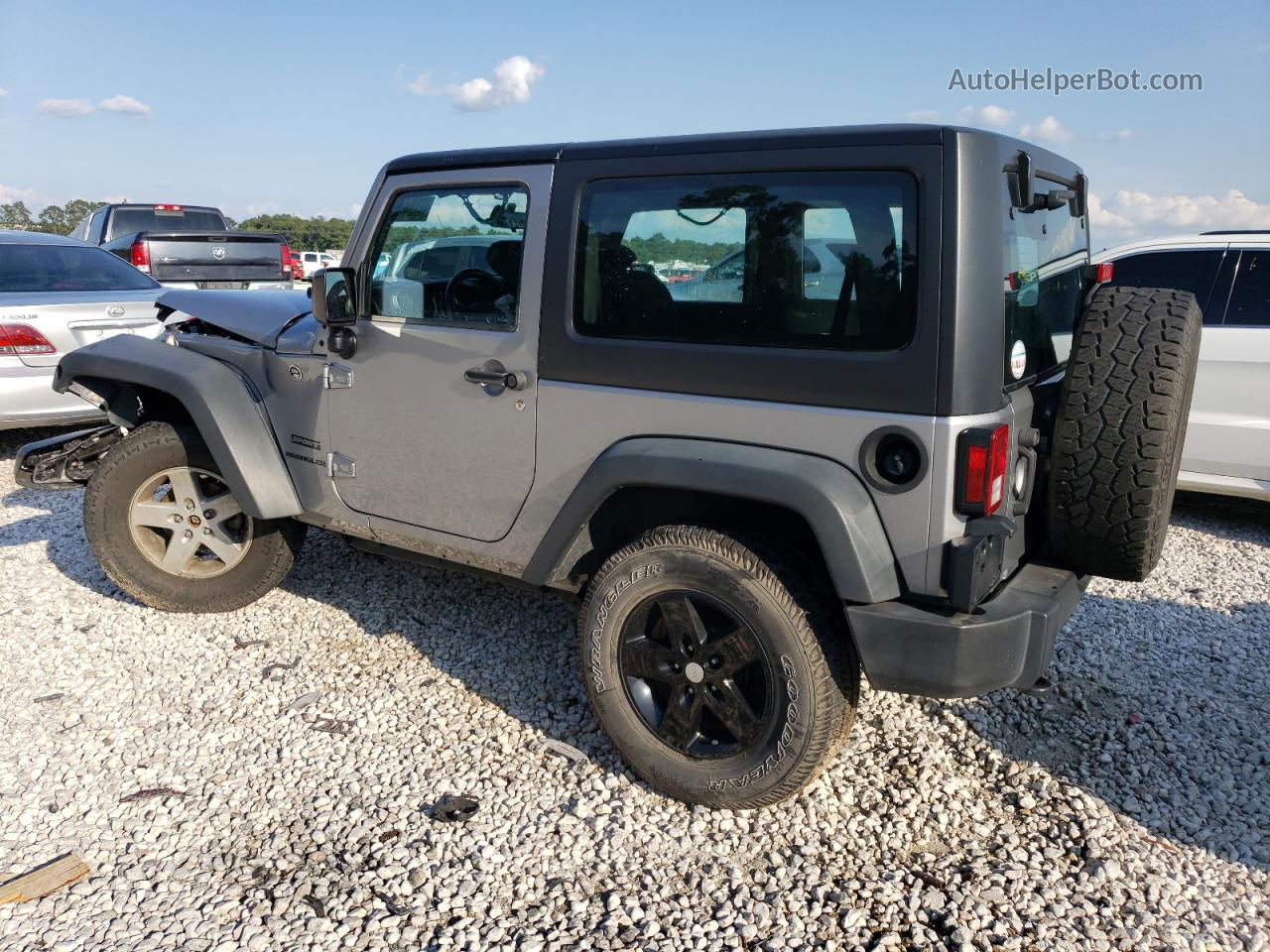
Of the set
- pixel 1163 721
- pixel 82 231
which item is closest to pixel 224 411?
pixel 1163 721

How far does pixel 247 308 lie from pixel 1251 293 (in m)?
5.33

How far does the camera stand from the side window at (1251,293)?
539 cm

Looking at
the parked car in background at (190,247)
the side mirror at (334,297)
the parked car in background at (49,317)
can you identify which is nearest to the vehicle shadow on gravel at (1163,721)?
the side mirror at (334,297)

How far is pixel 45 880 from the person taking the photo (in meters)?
2.61

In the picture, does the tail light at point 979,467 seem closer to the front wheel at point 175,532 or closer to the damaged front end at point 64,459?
the front wheel at point 175,532

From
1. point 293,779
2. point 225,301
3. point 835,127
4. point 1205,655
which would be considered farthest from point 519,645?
point 1205,655

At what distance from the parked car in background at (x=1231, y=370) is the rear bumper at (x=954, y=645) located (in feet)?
11.5

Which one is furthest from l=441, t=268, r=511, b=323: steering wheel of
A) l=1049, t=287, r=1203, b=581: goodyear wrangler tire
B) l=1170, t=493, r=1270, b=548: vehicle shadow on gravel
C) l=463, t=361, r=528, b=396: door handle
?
l=1170, t=493, r=1270, b=548: vehicle shadow on gravel

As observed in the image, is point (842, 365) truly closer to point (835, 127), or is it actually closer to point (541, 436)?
point (835, 127)

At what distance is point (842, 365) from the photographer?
2.58 meters

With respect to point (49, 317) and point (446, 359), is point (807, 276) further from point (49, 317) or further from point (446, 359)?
point (49, 317)

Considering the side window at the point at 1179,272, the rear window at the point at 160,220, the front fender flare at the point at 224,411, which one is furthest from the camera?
the rear window at the point at 160,220

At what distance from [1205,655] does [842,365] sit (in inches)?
102

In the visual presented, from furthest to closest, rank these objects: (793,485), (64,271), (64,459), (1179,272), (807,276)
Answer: (64,271) < (1179,272) < (64,459) < (807,276) < (793,485)
